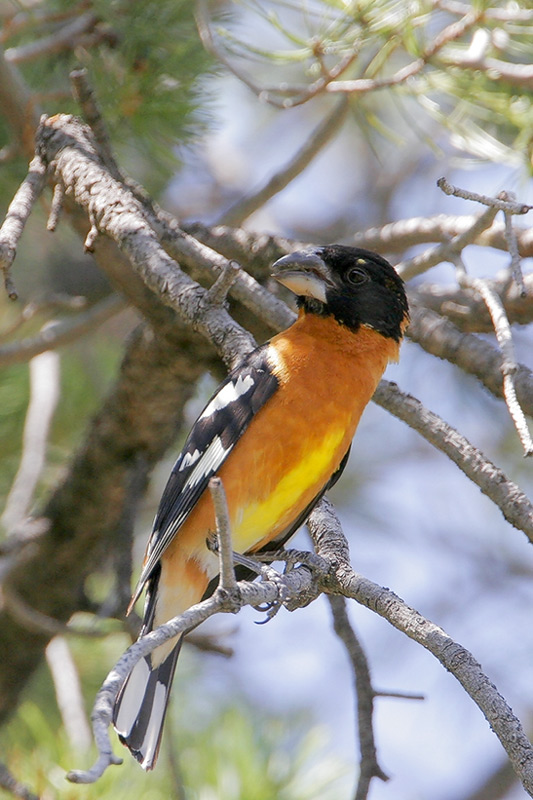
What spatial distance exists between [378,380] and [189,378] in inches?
33.5

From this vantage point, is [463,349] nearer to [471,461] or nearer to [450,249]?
[450,249]

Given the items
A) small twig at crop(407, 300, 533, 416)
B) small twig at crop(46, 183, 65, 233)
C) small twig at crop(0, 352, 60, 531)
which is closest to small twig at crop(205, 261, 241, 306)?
small twig at crop(46, 183, 65, 233)

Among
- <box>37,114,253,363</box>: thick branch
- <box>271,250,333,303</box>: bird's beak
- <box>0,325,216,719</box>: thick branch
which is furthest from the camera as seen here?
<box>0,325,216,719</box>: thick branch

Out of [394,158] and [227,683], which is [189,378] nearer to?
[227,683]

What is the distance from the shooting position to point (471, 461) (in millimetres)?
2645

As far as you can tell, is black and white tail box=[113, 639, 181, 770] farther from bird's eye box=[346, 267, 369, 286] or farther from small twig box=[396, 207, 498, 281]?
small twig box=[396, 207, 498, 281]

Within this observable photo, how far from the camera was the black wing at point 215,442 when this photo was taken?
10.5 feet

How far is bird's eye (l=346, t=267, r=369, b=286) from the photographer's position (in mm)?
3553

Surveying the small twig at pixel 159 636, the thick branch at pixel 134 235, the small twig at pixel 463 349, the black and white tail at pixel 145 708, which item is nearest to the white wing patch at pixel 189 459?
the thick branch at pixel 134 235

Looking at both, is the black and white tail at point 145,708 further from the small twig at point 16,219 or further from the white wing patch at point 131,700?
the small twig at point 16,219

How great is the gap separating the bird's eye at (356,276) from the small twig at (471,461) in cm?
69

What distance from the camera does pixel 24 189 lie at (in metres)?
2.64

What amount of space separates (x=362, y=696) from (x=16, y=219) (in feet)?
5.49

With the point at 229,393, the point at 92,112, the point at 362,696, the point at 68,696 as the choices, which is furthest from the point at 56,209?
the point at 68,696
